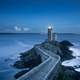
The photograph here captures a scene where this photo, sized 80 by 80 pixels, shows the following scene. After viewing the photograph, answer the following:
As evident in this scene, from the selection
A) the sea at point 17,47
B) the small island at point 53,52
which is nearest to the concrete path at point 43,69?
the small island at point 53,52

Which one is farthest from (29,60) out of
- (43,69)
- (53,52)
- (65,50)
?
(65,50)

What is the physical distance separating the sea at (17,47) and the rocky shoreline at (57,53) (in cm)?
6

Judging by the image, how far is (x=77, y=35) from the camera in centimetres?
334

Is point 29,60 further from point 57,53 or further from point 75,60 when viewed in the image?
point 75,60

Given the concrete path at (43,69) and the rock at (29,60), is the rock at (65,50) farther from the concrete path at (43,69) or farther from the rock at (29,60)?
the rock at (29,60)

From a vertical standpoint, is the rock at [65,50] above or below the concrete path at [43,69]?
above

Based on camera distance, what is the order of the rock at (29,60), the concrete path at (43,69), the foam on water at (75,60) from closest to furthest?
the concrete path at (43,69) < the rock at (29,60) < the foam on water at (75,60)

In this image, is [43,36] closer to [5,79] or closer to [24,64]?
[24,64]

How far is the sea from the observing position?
2996 mm

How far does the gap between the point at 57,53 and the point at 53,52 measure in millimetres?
96

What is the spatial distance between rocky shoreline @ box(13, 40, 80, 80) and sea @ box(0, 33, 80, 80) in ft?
0.21

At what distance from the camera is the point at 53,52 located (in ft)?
11.1

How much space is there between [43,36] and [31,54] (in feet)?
1.16

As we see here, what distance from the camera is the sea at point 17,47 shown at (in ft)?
9.83
